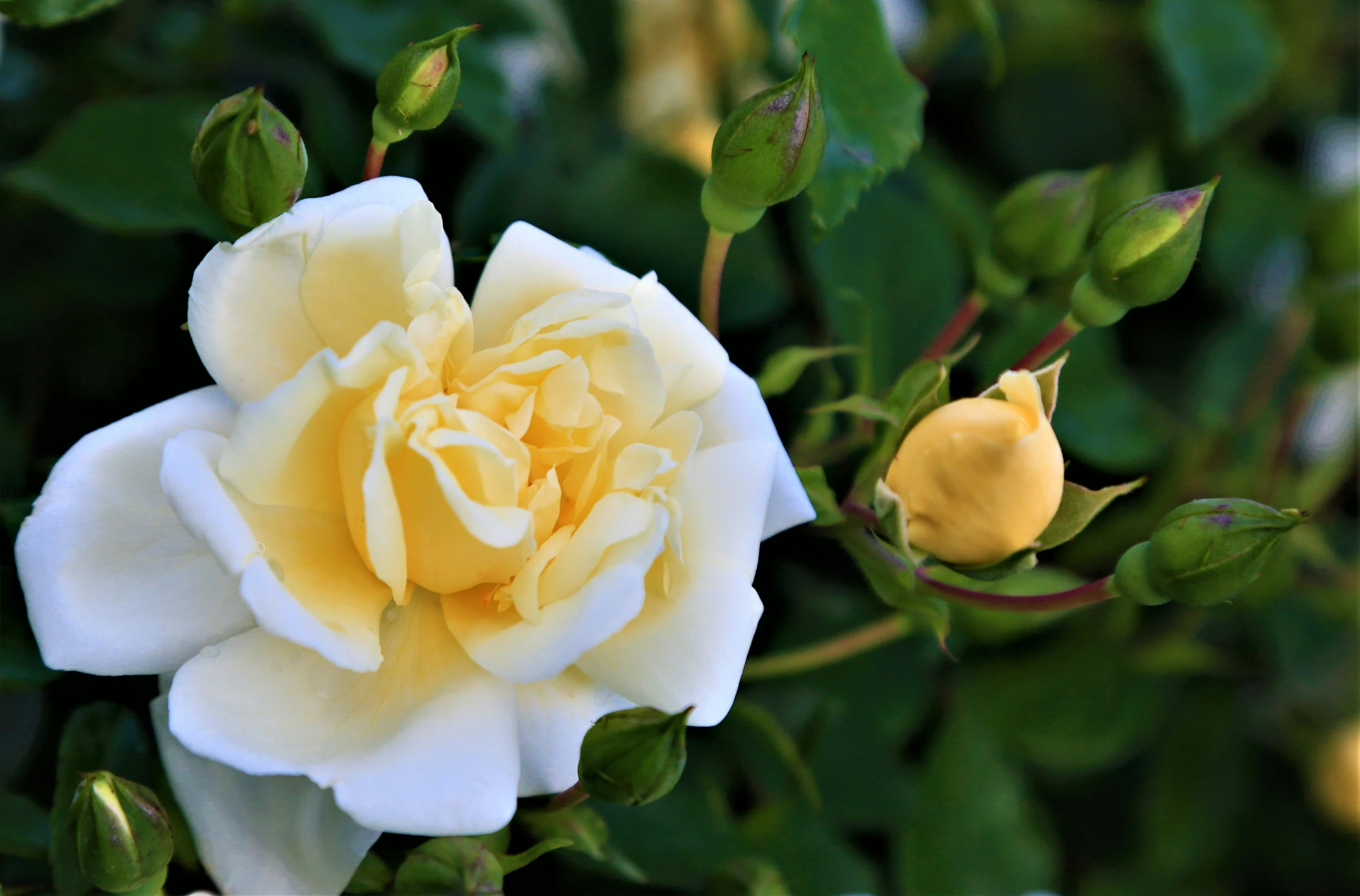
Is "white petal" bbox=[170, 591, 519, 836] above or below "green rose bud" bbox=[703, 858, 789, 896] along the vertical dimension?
above

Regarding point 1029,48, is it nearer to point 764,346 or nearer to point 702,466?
point 764,346

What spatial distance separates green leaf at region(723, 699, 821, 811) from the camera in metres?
0.44

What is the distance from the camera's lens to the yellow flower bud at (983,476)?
Answer: 30cm

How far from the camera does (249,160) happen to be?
0.29m

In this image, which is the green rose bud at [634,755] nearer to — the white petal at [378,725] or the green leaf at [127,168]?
the white petal at [378,725]

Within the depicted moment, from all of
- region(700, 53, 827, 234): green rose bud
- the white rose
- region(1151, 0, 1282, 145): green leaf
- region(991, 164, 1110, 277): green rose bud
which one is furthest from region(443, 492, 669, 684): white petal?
region(1151, 0, 1282, 145): green leaf

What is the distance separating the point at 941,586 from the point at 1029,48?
50cm

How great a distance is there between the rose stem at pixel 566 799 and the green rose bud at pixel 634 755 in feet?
0.11

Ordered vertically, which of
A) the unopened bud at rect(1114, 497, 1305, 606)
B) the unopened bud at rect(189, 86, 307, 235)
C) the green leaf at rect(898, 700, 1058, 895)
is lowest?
the green leaf at rect(898, 700, 1058, 895)

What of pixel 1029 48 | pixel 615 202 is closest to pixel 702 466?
pixel 615 202

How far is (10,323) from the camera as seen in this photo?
479mm

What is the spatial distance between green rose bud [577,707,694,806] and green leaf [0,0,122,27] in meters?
0.26

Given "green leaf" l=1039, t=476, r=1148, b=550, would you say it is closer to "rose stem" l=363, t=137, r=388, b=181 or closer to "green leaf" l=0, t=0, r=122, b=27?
"rose stem" l=363, t=137, r=388, b=181

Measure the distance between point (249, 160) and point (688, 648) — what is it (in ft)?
0.54
